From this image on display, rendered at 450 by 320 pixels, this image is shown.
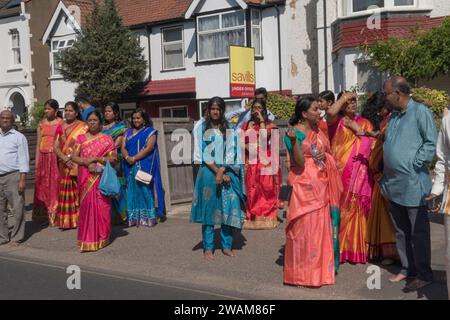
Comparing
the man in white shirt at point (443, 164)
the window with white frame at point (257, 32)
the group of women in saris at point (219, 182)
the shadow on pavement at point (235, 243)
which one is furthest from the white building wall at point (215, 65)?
the man in white shirt at point (443, 164)

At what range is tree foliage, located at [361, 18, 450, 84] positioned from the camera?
629 inches

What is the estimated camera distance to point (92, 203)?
813cm

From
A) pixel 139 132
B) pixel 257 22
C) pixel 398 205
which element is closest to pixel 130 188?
pixel 139 132

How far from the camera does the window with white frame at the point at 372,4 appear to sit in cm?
1800

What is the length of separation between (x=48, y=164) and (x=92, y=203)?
7.82 ft

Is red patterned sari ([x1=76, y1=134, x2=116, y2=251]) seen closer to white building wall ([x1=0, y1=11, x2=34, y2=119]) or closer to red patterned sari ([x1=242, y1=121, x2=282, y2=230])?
red patterned sari ([x1=242, y1=121, x2=282, y2=230])

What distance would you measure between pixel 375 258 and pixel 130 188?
431 cm

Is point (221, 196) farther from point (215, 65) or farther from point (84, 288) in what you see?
point (215, 65)

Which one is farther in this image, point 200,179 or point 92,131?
point 92,131

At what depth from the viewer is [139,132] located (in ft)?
31.6

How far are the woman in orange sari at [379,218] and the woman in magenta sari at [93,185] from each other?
11.6ft

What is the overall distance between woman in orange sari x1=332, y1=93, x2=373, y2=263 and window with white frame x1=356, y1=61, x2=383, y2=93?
12065 millimetres

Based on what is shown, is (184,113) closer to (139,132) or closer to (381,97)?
(139,132)

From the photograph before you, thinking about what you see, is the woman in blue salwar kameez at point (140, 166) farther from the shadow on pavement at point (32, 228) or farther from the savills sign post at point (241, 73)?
the savills sign post at point (241, 73)
